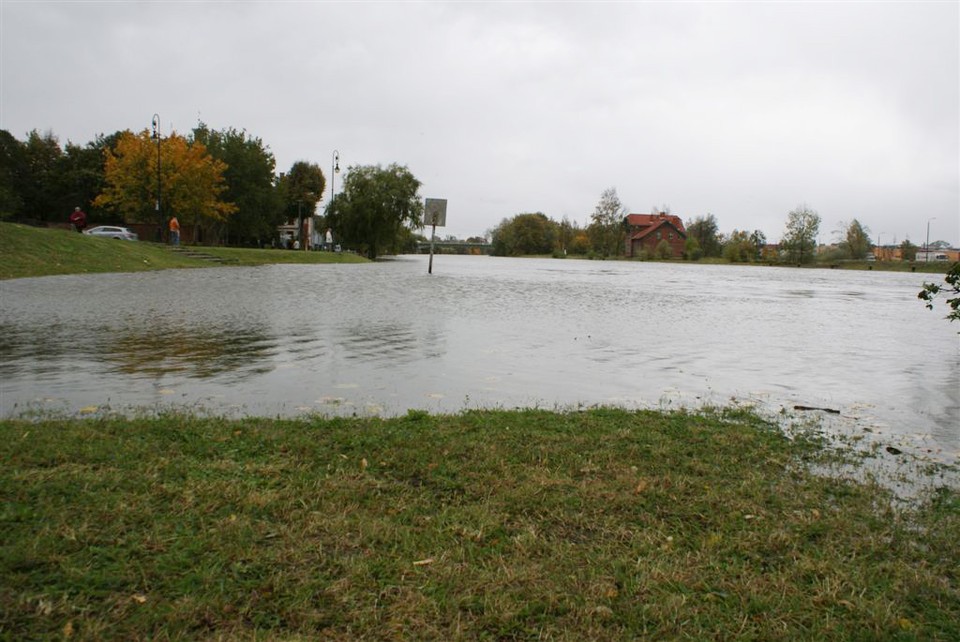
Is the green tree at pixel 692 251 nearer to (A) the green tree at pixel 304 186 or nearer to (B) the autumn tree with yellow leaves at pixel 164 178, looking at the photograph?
(A) the green tree at pixel 304 186

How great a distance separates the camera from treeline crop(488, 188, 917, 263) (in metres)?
114

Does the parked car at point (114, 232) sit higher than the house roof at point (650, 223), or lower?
lower

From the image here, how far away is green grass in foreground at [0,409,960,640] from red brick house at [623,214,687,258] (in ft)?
432

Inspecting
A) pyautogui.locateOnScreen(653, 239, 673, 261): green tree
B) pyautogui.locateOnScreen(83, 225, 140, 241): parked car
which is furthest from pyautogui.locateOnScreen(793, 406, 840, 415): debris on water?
pyautogui.locateOnScreen(653, 239, 673, 261): green tree

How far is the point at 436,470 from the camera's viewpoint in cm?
448

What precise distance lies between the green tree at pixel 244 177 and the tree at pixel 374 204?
720 cm

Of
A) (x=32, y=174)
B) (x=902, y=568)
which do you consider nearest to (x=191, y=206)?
(x=32, y=174)

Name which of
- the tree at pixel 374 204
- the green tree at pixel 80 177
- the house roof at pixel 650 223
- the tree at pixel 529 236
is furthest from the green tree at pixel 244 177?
the tree at pixel 529 236

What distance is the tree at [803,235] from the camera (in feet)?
368

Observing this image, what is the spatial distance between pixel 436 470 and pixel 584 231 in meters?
164

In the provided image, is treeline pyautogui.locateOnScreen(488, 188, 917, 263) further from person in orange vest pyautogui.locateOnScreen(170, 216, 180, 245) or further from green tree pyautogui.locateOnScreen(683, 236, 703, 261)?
person in orange vest pyautogui.locateOnScreen(170, 216, 180, 245)

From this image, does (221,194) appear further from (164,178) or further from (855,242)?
(855,242)

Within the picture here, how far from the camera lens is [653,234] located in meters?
140

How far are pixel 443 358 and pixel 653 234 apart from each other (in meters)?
137
